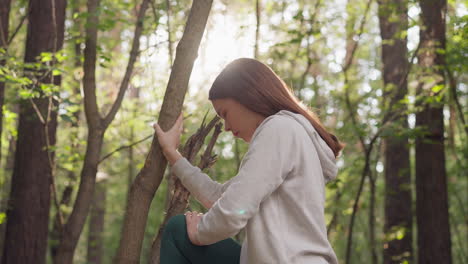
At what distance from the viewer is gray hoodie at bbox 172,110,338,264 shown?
2162mm

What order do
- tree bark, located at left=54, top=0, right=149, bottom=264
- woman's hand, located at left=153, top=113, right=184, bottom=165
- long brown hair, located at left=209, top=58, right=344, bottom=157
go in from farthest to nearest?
tree bark, located at left=54, top=0, right=149, bottom=264
woman's hand, located at left=153, top=113, right=184, bottom=165
long brown hair, located at left=209, top=58, right=344, bottom=157

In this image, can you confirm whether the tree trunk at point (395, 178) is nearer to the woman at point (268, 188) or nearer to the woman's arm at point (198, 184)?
the woman's arm at point (198, 184)

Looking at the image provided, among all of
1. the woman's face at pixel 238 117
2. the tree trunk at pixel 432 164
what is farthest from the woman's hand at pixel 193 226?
the tree trunk at pixel 432 164

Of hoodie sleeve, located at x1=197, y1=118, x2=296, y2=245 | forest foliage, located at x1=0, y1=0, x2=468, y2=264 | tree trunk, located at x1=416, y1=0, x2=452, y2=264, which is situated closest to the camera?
hoodie sleeve, located at x1=197, y1=118, x2=296, y2=245

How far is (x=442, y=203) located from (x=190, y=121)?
4314mm

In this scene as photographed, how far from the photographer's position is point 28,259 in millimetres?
6059

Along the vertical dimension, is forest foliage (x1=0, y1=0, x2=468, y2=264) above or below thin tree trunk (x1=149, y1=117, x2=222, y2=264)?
above

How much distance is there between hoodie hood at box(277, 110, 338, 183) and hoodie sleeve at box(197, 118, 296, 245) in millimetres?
109

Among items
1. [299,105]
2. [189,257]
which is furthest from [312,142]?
[189,257]

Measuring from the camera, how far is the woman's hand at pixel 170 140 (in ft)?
9.32

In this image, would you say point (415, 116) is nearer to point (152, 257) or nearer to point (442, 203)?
point (442, 203)

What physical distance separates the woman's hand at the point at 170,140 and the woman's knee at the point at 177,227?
46 centimetres

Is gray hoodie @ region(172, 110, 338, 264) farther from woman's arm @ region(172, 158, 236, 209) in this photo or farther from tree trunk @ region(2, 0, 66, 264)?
tree trunk @ region(2, 0, 66, 264)

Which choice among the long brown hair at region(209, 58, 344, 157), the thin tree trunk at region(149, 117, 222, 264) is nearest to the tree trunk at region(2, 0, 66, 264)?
the thin tree trunk at region(149, 117, 222, 264)
